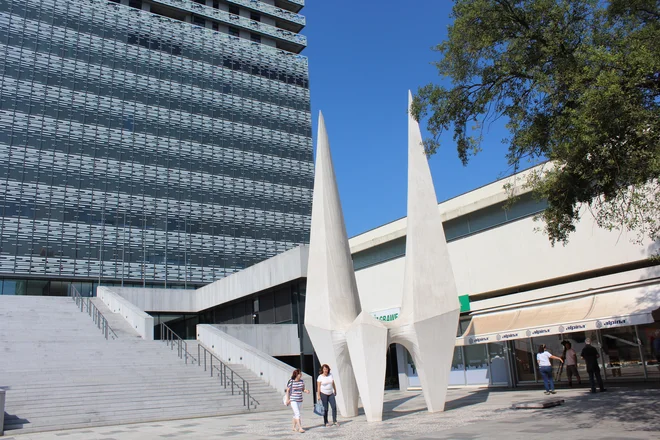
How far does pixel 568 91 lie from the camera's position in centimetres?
1026

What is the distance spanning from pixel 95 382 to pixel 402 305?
33.8 feet

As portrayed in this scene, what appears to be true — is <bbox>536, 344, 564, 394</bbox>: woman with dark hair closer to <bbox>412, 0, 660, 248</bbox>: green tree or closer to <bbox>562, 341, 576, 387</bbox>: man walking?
<bbox>562, 341, 576, 387</bbox>: man walking

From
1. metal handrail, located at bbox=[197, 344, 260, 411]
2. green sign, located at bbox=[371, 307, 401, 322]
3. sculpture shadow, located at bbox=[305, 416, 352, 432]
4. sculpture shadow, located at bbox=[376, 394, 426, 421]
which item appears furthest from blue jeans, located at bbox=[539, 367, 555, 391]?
green sign, located at bbox=[371, 307, 401, 322]

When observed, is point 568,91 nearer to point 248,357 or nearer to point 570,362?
point 570,362

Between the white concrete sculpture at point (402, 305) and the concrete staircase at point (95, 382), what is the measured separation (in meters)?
5.21

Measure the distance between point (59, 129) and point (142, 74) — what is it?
33.8 ft

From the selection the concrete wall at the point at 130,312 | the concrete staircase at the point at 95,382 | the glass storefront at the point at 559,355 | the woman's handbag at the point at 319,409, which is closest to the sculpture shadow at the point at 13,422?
the concrete staircase at the point at 95,382

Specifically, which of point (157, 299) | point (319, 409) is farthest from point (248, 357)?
point (157, 299)

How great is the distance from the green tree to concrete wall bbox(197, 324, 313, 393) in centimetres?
1060

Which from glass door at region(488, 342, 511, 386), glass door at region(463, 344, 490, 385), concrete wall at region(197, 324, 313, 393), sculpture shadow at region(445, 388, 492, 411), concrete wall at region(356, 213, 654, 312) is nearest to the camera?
sculpture shadow at region(445, 388, 492, 411)

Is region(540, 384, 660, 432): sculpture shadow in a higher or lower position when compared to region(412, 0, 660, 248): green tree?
lower

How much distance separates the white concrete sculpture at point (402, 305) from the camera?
13.5 m

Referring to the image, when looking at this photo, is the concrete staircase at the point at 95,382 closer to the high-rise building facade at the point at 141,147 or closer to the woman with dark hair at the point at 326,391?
the woman with dark hair at the point at 326,391

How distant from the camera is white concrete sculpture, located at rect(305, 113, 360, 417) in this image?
1444 cm
